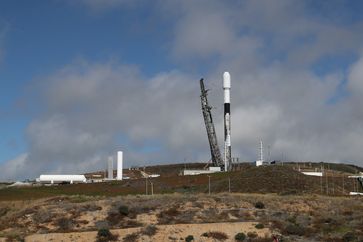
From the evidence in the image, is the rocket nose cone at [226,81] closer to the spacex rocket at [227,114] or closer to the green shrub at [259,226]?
the spacex rocket at [227,114]

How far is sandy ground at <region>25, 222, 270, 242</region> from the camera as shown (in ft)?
179

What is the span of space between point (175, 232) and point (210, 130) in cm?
8305

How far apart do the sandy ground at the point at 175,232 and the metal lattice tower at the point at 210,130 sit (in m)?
80.0

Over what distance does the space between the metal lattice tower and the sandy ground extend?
80.0m

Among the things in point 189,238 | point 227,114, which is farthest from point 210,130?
point 189,238

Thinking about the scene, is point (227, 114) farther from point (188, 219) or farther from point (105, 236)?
point (105, 236)

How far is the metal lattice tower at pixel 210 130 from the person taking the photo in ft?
452

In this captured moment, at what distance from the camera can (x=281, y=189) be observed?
95.8 metres

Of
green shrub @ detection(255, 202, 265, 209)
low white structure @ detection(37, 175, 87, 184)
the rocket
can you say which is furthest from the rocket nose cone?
green shrub @ detection(255, 202, 265, 209)

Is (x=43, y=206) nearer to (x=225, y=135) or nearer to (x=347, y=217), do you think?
(x=347, y=217)

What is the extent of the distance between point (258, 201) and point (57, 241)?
25.7 metres

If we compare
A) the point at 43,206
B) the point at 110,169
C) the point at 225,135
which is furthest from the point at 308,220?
the point at 110,169

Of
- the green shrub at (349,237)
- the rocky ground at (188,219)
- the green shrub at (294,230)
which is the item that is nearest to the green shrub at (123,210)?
the rocky ground at (188,219)

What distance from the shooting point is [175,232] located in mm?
55969
